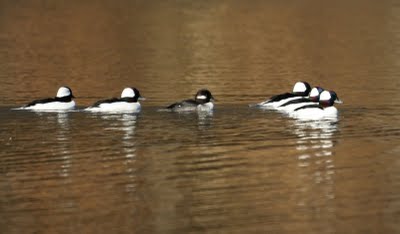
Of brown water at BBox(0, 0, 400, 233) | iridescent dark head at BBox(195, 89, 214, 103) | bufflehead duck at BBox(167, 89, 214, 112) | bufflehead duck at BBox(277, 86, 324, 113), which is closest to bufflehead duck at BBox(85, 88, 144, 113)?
brown water at BBox(0, 0, 400, 233)

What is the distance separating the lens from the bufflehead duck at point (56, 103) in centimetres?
2714

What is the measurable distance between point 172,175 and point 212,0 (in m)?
49.4

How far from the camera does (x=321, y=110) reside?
26.0 meters

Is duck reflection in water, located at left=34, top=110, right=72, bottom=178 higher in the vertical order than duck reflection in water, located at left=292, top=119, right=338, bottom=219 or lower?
higher

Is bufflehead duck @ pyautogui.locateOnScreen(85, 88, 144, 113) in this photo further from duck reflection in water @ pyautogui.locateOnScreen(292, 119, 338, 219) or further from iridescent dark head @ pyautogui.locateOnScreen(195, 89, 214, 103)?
duck reflection in water @ pyautogui.locateOnScreen(292, 119, 338, 219)

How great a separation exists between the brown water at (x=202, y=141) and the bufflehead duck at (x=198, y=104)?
28cm

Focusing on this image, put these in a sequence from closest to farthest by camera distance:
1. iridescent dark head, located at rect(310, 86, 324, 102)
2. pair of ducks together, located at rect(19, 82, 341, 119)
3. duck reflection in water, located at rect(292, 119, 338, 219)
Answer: duck reflection in water, located at rect(292, 119, 338, 219)
pair of ducks together, located at rect(19, 82, 341, 119)
iridescent dark head, located at rect(310, 86, 324, 102)

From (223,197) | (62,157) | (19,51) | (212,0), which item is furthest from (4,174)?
(212,0)

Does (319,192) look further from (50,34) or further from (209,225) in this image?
(50,34)

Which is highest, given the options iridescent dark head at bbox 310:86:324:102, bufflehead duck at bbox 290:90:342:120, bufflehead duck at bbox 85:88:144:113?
bufflehead duck at bbox 85:88:144:113

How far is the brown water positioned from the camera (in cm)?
1642


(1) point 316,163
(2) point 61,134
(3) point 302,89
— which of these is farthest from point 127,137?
(3) point 302,89

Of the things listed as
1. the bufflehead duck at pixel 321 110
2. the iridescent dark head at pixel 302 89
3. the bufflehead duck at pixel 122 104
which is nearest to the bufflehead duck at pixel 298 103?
the bufflehead duck at pixel 321 110

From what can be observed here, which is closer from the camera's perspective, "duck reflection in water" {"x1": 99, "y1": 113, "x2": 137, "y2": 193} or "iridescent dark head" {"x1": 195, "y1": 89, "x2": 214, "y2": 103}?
"duck reflection in water" {"x1": 99, "y1": 113, "x2": 137, "y2": 193}
